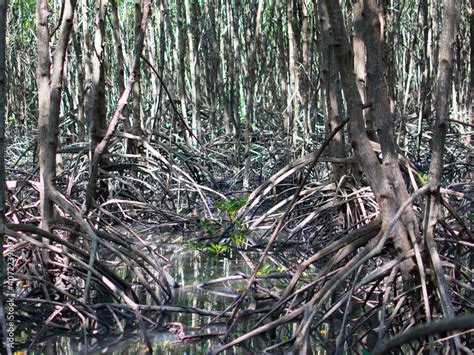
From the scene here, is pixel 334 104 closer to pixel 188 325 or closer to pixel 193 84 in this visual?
pixel 188 325

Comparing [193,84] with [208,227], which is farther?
[193,84]

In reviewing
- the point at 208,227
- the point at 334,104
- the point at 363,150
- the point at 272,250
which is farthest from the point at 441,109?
the point at 208,227

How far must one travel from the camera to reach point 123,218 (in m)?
6.16

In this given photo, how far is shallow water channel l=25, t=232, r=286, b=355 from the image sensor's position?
113 inches

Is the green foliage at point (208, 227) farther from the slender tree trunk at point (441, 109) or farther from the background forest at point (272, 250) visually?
the slender tree trunk at point (441, 109)

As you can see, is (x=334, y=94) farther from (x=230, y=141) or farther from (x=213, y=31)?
(x=213, y=31)

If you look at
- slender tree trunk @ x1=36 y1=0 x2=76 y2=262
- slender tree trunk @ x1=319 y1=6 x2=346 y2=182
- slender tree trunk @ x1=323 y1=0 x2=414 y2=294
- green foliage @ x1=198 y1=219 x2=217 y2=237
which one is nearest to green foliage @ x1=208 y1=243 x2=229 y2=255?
green foliage @ x1=198 y1=219 x2=217 y2=237

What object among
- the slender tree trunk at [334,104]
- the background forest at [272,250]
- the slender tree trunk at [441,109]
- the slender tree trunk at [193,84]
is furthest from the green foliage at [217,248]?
the slender tree trunk at [193,84]

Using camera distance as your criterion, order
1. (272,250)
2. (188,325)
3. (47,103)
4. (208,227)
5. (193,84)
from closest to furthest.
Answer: (188,325)
(47,103)
(272,250)
(208,227)
(193,84)

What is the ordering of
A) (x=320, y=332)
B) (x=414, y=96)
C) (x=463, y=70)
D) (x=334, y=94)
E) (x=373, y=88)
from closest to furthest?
(x=373, y=88) < (x=320, y=332) < (x=334, y=94) < (x=463, y=70) < (x=414, y=96)

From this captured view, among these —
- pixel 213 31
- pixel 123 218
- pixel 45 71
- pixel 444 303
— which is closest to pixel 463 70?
pixel 213 31

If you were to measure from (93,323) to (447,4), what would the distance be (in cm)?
190

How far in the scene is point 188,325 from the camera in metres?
3.23

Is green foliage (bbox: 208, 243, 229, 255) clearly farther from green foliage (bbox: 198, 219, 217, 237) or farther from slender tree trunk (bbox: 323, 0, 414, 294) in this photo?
slender tree trunk (bbox: 323, 0, 414, 294)
